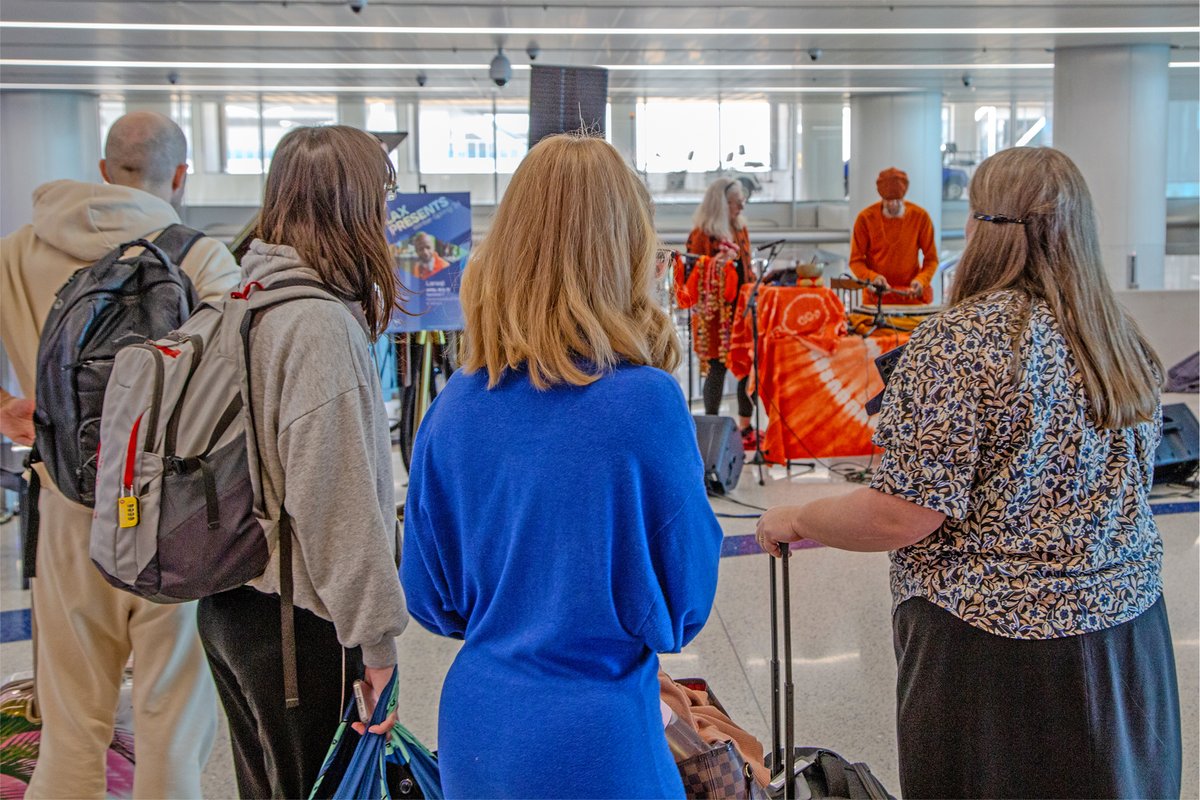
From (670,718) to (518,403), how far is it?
21.8 inches

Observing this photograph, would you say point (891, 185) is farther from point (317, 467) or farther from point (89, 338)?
point (317, 467)

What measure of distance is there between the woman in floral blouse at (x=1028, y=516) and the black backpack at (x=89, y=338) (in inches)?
50.1

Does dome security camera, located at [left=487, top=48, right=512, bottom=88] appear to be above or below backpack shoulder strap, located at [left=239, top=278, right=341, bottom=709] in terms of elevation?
above

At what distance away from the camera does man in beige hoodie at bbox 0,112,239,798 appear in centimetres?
215

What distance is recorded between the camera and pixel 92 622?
2150 mm

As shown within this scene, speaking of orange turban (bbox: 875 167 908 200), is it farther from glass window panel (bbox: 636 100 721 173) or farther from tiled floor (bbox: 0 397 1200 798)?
glass window panel (bbox: 636 100 721 173)

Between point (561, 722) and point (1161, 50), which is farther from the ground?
point (1161, 50)

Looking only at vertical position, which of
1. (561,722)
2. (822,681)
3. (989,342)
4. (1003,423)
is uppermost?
(989,342)

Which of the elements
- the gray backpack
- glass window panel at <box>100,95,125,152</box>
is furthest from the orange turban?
glass window panel at <box>100,95,125,152</box>

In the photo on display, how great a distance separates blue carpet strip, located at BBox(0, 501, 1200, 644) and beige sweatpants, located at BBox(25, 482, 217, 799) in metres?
1.69

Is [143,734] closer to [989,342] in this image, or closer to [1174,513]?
[989,342]

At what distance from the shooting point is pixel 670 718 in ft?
5.09

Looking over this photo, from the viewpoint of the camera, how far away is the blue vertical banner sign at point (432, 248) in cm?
489

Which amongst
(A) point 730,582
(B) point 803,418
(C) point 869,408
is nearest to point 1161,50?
(B) point 803,418
